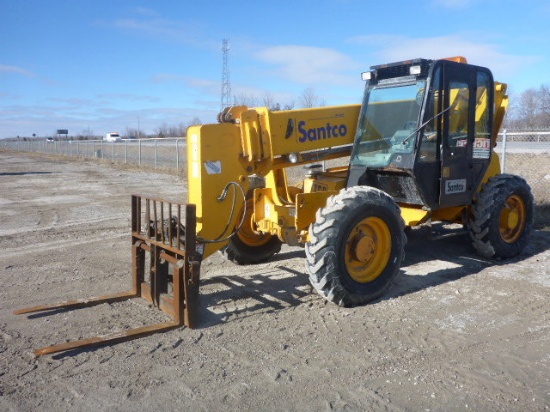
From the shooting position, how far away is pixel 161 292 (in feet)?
17.4

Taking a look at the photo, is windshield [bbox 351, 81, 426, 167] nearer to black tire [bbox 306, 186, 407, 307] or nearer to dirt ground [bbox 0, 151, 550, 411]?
black tire [bbox 306, 186, 407, 307]

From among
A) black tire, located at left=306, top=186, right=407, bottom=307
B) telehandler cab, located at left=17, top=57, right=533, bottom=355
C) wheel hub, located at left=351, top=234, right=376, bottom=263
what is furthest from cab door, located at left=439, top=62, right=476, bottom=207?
wheel hub, located at left=351, top=234, right=376, bottom=263

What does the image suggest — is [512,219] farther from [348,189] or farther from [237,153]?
[237,153]

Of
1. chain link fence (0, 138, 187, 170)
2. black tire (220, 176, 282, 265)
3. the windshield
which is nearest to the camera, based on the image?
the windshield

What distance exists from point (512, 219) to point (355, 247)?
320 cm

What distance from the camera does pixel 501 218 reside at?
23.6ft

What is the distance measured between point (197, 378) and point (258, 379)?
474 mm

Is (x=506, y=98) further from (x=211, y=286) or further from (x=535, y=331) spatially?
(x=211, y=286)

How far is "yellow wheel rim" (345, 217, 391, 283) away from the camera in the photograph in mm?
5418

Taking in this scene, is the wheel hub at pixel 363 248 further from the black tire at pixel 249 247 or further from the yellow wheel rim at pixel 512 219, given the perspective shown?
the yellow wheel rim at pixel 512 219

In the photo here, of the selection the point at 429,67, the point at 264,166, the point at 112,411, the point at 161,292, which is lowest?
the point at 112,411

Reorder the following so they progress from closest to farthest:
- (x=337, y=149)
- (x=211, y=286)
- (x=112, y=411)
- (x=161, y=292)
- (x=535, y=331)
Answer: (x=112, y=411), (x=535, y=331), (x=161, y=292), (x=211, y=286), (x=337, y=149)

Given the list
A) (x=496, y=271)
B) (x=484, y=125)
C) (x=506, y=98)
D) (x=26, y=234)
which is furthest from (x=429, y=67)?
(x=26, y=234)

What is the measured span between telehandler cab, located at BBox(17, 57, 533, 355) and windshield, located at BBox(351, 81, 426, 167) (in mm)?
14
